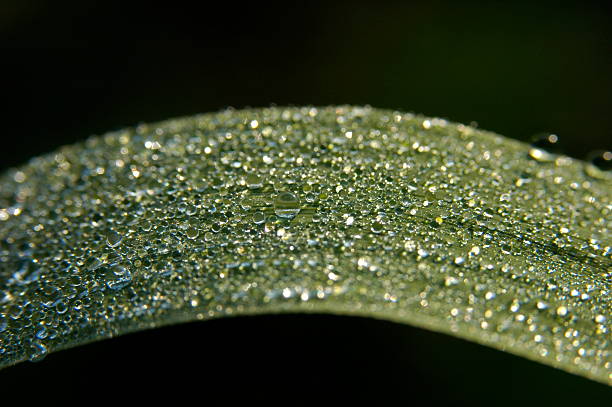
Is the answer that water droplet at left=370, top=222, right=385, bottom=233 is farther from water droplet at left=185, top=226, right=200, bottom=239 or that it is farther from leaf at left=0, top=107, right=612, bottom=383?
water droplet at left=185, top=226, right=200, bottom=239

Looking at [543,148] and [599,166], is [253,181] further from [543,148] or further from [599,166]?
[599,166]

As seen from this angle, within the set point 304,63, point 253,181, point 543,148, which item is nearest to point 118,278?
point 253,181

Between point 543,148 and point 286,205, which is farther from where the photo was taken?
point 543,148

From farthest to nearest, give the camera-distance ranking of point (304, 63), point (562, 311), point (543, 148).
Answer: point (304, 63)
point (543, 148)
point (562, 311)

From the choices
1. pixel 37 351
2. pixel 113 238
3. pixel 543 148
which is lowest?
pixel 37 351

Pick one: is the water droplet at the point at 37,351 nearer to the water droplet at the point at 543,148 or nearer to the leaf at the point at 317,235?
the leaf at the point at 317,235

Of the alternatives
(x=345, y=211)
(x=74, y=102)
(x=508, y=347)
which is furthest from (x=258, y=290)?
(x=74, y=102)

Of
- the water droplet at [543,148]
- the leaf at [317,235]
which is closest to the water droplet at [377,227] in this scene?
the leaf at [317,235]

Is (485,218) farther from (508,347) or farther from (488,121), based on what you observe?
(488,121)

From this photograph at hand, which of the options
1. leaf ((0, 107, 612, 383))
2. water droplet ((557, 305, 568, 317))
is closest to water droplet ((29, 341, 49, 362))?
leaf ((0, 107, 612, 383))
